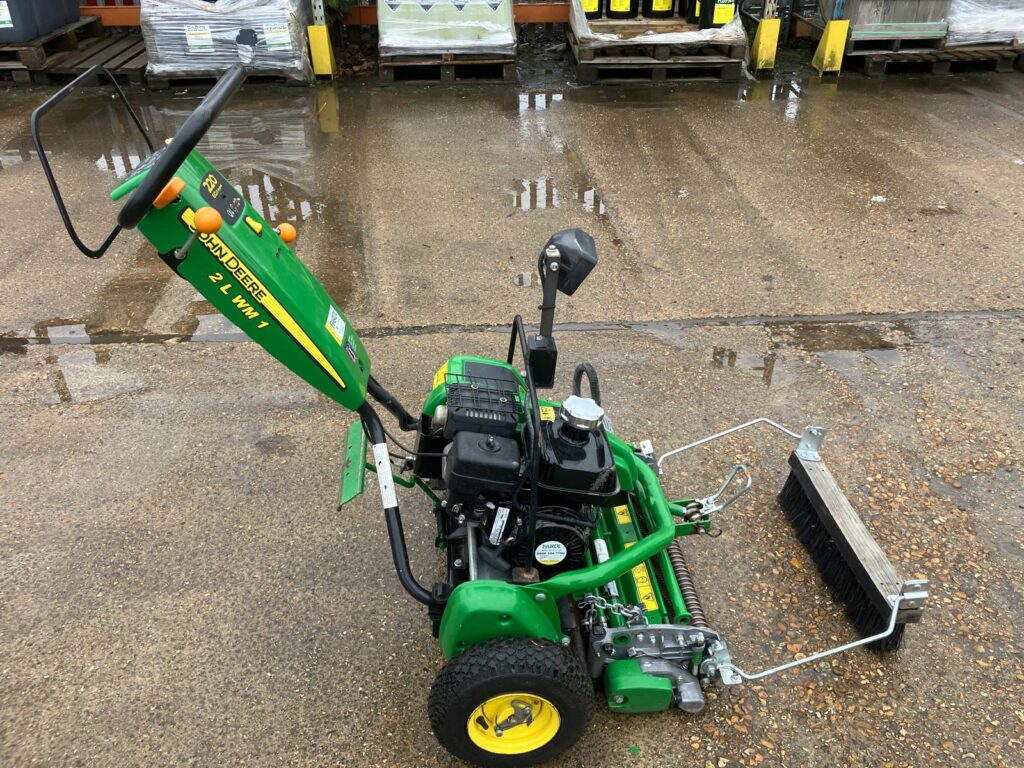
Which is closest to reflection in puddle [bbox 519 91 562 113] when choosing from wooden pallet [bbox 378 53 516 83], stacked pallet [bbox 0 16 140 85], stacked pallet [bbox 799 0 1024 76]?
wooden pallet [bbox 378 53 516 83]

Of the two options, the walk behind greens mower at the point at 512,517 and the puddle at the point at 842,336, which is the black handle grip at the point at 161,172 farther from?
the puddle at the point at 842,336

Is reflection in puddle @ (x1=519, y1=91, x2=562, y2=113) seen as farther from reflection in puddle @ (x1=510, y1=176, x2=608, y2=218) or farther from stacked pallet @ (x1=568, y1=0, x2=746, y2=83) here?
reflection in puddle @ (x1=510, y1=176, x2=608, y2=218)

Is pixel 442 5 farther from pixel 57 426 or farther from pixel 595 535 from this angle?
pixel 595 535

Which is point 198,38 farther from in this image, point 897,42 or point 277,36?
point 897,42

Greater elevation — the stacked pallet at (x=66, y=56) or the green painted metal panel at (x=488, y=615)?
the stacked pallet at (x=66, y=56)

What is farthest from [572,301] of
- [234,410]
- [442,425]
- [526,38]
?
[526,38]

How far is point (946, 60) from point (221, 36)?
7507mm

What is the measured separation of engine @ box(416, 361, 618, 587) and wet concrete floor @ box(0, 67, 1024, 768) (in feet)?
1.63

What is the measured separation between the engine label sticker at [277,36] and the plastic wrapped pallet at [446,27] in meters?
0.94

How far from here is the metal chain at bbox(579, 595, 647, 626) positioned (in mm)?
2174

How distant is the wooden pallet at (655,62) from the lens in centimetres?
780

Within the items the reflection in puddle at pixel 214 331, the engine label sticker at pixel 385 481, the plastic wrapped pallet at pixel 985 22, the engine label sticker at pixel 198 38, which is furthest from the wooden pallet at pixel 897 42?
the engine label sticker at pixel 385 481

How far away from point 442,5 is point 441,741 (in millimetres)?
7332

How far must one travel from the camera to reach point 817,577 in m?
2.69
